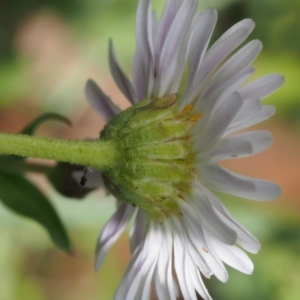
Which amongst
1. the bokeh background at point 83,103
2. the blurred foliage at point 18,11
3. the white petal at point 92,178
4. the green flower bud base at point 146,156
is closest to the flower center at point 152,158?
the green flower bud base at point 146,156

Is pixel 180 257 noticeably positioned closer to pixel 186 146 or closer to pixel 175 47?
pixel 186 146

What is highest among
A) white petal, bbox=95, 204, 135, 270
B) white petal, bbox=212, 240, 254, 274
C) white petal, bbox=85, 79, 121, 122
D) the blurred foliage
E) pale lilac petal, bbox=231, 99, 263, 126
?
the blurred foliage

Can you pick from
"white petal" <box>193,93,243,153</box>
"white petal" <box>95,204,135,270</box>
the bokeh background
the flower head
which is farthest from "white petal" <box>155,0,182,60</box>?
the bokeh background

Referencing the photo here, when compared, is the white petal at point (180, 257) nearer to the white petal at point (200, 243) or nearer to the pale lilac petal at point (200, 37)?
the white petal at point (200, 243)

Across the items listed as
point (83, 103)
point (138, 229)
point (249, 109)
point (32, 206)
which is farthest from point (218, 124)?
point (83, 103)

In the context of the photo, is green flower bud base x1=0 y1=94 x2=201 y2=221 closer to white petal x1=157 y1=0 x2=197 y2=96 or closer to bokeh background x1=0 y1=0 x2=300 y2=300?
white petal x1=157 y1=0 x2=197 y2=96
